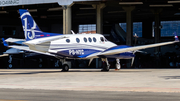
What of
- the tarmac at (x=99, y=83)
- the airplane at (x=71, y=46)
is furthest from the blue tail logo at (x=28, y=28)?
the tarmac at (x=99, y=83)

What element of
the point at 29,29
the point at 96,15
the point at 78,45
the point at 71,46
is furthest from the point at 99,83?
the point at 96,15

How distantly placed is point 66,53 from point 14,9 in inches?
1141

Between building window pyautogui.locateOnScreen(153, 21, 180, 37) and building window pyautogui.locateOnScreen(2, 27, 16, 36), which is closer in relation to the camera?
building window pyautogui.locateOnScreen(2, 27, 16, 36)

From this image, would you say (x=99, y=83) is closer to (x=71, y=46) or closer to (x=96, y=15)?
(x=71, y=46)

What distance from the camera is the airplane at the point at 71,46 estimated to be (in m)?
28.5

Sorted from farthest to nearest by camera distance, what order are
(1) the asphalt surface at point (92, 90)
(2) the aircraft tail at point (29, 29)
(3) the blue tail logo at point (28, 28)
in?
(3) the blue tail logo at point (28, 28) → (2) the aircraft tail at point (29, 29) → (1) the asphalt surface at point (92, 90)

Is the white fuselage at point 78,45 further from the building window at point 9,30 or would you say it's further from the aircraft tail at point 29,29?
the building window at point 9,30

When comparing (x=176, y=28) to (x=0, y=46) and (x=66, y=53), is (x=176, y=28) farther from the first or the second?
(x=66, y=53)

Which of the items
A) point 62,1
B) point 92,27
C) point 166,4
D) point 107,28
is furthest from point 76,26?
point 62,1

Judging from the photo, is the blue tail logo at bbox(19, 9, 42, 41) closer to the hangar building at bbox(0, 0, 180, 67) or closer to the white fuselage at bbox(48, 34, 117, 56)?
the white fuselage at bbox(48, 34, 117, 56)

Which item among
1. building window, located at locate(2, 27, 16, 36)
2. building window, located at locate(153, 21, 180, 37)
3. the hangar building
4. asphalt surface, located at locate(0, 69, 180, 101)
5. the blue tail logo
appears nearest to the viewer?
asphalt surface, located at locate(0, 69, 180, 101)

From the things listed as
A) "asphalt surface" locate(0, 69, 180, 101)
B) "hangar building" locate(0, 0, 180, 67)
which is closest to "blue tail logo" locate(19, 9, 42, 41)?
"asphalt surface" locate(0, 69, 180, 101)

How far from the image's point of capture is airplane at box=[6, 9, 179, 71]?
2848cm

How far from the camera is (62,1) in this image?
42.4 m
